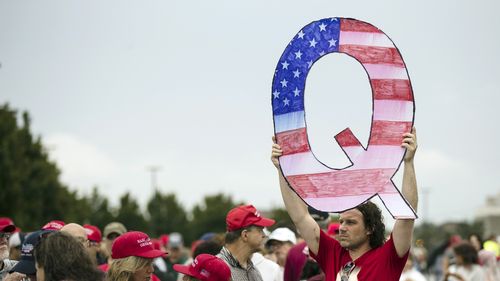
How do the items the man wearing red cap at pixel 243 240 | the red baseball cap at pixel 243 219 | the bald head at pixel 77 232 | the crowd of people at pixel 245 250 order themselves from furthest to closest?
the red baseball cap at pixel 243 219 → the man wearing red cap at pixel 243 240 → the bald head at pixel 77 232 → the crowd of people at pixel 245 250

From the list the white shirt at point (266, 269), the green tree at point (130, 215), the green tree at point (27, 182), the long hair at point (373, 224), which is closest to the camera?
the long hair at point (373, 224)

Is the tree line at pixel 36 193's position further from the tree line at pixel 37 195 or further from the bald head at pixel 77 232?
the bald head at pixel 77 232

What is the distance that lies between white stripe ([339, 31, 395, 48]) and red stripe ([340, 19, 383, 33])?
2 centimetres

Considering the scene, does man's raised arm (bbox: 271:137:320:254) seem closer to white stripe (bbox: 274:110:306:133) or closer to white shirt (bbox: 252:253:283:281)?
white stripe (bbox: 274:110:306:133)

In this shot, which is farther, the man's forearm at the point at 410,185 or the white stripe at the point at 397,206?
the man's forearm at the point at 410,185

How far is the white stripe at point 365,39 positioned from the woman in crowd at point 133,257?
2.00m

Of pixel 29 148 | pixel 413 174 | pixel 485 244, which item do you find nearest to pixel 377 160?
pixel 413 174

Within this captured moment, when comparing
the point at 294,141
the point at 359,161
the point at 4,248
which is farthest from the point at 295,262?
the point at 359,161

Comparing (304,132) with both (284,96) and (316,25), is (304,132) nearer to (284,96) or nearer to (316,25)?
(284,96)

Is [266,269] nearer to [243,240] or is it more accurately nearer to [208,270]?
[243,240]

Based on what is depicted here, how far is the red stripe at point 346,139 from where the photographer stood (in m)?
5.64

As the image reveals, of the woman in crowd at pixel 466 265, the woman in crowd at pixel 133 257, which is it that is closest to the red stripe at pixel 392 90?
the woman in crowd at pixel 133 257

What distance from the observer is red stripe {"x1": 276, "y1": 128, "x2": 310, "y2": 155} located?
5.75 metres

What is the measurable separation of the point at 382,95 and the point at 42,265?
225 centimetres
